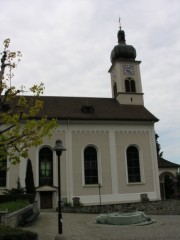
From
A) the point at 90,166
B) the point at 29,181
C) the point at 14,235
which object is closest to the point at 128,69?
the point at 90,166

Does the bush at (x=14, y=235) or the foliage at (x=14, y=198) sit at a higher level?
the foliage at (x=14, y=198)

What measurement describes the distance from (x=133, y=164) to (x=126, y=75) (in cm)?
1157

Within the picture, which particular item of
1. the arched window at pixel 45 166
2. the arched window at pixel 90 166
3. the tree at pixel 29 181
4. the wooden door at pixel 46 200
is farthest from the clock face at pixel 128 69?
the wooden door at pixel 46 200

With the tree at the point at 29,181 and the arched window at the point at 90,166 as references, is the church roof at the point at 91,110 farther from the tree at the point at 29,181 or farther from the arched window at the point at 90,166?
the tree at the point at 29,181

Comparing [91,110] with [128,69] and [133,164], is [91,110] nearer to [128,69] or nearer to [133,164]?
[133,164]

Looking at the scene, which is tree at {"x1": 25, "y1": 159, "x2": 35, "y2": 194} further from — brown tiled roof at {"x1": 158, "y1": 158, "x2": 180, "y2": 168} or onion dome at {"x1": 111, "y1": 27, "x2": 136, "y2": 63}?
onion dome at {"x1": 111, "y1": 27, "x2": 136, "y2": 63}

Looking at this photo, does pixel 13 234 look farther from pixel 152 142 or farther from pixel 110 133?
pixel 152 142

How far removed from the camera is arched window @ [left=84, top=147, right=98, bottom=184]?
2913 cm

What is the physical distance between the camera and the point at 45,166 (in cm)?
2877

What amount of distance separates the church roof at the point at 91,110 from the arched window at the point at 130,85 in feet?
7.10

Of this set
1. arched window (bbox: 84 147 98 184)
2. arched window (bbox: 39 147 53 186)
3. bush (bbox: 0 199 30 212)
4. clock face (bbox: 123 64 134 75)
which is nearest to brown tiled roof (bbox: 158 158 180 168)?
arched window (bbox: 84 147 98 184)

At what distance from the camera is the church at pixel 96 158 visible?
2809cm

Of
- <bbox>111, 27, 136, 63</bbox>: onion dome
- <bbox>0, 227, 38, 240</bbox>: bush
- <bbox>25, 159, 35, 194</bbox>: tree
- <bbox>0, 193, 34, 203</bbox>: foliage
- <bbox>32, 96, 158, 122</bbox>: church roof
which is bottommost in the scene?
<bbox>0, 227, 38, 240</bbox>: bush

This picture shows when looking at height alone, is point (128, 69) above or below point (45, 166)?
above
